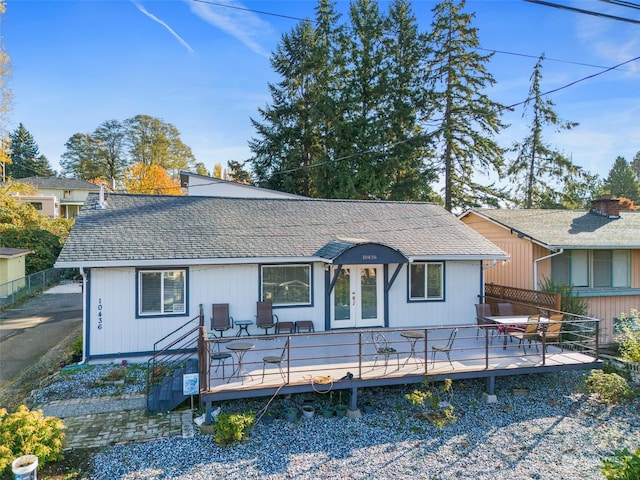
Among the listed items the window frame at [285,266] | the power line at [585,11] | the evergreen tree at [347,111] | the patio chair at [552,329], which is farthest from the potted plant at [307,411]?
the evergreen tree at [347,111]

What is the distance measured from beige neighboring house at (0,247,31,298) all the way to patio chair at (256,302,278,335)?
16.0m

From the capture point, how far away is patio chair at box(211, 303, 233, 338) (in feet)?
33.2

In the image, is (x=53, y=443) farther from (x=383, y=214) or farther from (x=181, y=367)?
(x=383, y=214)

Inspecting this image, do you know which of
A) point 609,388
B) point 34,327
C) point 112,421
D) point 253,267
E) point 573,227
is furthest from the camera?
point 34,327

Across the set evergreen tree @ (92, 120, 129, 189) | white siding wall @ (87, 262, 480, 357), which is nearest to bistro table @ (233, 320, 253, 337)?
white siding wall @ (87, 262, 480, 357)

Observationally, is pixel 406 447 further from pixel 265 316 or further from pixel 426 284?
pixel 426 284

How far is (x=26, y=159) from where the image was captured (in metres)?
60.0

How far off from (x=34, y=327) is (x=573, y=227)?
2039 cm

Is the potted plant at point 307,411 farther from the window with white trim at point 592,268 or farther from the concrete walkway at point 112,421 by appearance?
the window with white trim at point 592,268

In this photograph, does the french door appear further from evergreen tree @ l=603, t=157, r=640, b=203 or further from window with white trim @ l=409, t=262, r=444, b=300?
evergreen tree @ l=603, t=157, r=640, b=203

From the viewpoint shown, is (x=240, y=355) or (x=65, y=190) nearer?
(x=240, y=355)

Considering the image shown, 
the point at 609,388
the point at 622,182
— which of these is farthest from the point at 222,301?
the point at 622,182

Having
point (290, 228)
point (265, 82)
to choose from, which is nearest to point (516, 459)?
point (290, 228)

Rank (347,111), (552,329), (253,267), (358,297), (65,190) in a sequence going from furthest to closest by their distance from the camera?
(65,190)
(347,111)
(358,297)
(253,267)
(552,329)
